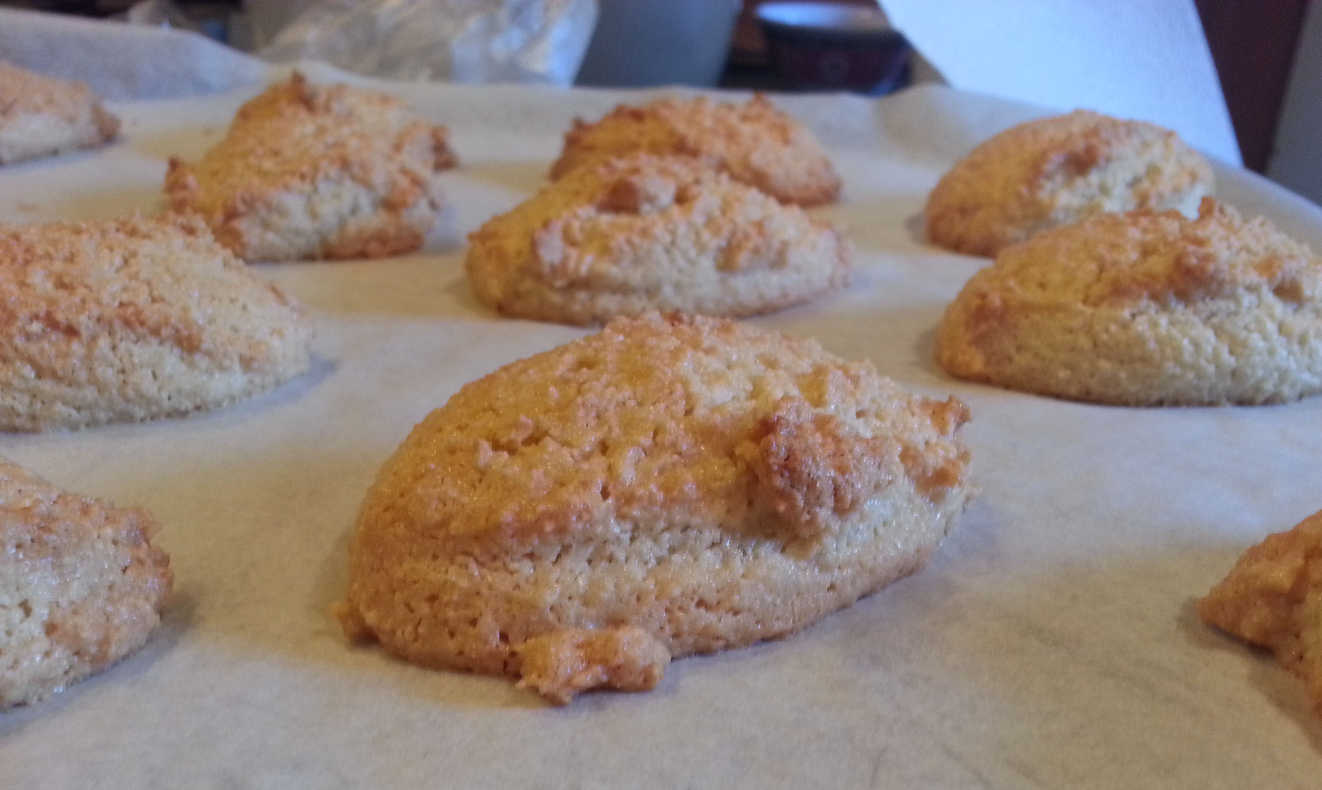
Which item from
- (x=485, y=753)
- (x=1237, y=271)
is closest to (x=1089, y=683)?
(x=485, y=753)

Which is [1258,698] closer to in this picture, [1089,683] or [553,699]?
[1089,683]

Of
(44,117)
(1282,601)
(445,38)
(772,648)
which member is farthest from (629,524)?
(445,38)

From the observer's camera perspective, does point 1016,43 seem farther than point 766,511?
Yes

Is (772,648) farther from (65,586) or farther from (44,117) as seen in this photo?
(44,117)

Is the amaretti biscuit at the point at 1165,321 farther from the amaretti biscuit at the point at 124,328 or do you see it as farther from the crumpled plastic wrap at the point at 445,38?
the crumpled plastic wrap at the point at 445,38

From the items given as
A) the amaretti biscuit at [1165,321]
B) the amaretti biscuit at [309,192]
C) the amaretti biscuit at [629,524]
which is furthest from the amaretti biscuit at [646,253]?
the amaretti biscuit at [629,524]

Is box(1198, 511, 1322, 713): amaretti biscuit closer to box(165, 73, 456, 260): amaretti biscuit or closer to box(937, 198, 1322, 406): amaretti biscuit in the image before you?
box(937, 198, 1322, 406): amaretti biscuit
